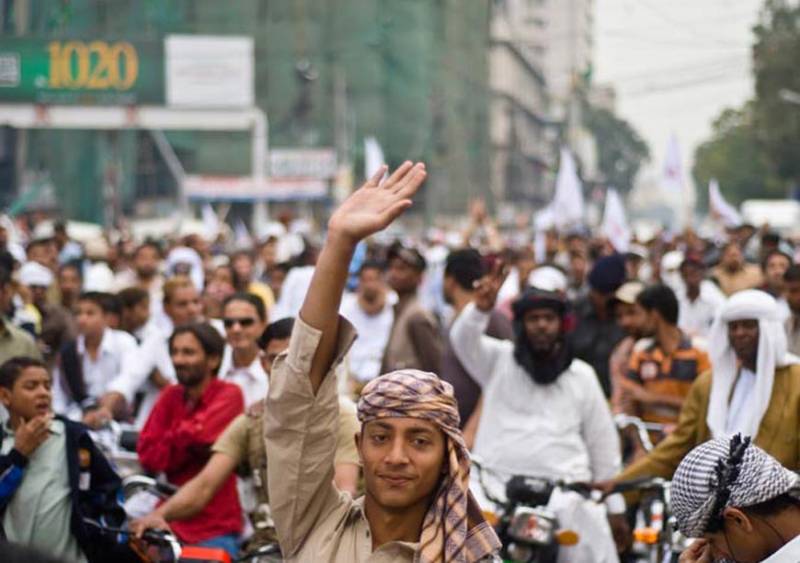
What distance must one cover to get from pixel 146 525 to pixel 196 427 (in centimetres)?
77

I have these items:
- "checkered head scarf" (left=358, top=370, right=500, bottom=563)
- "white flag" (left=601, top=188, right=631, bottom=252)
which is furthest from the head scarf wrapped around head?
"white flag" (left=601, top=188, right=631, bottom=252)

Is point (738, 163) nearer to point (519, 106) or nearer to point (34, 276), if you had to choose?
point (519, 106)

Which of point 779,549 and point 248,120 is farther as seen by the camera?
point 248,120

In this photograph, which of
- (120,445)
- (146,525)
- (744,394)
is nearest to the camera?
(146,525)

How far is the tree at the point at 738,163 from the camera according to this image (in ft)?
266

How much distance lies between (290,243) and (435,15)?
4668cm

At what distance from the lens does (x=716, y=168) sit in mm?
104125

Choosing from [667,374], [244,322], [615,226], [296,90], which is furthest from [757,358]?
[296,90]

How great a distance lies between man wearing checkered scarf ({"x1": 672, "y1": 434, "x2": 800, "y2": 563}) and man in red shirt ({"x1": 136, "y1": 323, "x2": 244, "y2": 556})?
3.00m

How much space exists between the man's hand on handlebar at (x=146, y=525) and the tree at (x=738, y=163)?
60024 mm

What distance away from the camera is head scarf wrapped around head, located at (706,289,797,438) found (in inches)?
233

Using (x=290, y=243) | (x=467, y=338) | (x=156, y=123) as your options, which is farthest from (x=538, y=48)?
(x=467, y=338)

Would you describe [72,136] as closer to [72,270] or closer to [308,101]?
[308,101]

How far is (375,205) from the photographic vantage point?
3488mm
